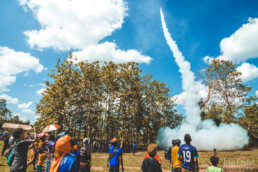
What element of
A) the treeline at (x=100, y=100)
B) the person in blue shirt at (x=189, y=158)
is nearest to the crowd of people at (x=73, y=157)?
the person in blue shirt at (x=189, y=158)

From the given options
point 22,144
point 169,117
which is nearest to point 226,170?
point 22,144

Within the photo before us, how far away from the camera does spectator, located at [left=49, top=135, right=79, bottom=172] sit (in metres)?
2.74

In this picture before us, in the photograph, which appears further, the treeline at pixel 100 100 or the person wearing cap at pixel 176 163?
the treeline at pixel 100 100

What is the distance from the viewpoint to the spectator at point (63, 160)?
274cm

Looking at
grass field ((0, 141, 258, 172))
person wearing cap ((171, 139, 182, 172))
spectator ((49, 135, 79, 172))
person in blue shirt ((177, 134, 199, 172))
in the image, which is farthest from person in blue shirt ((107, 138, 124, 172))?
grass field ((0, 141, 258, 172))

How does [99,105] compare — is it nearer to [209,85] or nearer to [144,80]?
[144,80]

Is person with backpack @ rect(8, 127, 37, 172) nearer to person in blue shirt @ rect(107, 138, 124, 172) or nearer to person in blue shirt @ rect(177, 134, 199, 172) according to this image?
person in blue shirt @ rect(107, 138, 124, 172)

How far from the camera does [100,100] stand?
32.9 meters

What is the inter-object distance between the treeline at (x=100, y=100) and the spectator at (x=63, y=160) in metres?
21.2

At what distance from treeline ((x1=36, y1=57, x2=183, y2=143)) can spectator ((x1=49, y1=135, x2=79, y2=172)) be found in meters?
21.2

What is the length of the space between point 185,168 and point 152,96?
3526 cm

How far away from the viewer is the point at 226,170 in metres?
12.4

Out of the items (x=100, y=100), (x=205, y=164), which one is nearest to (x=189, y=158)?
(x=205, y=164)

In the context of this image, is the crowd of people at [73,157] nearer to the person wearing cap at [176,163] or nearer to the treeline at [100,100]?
the person wearing cap at [176,163]
